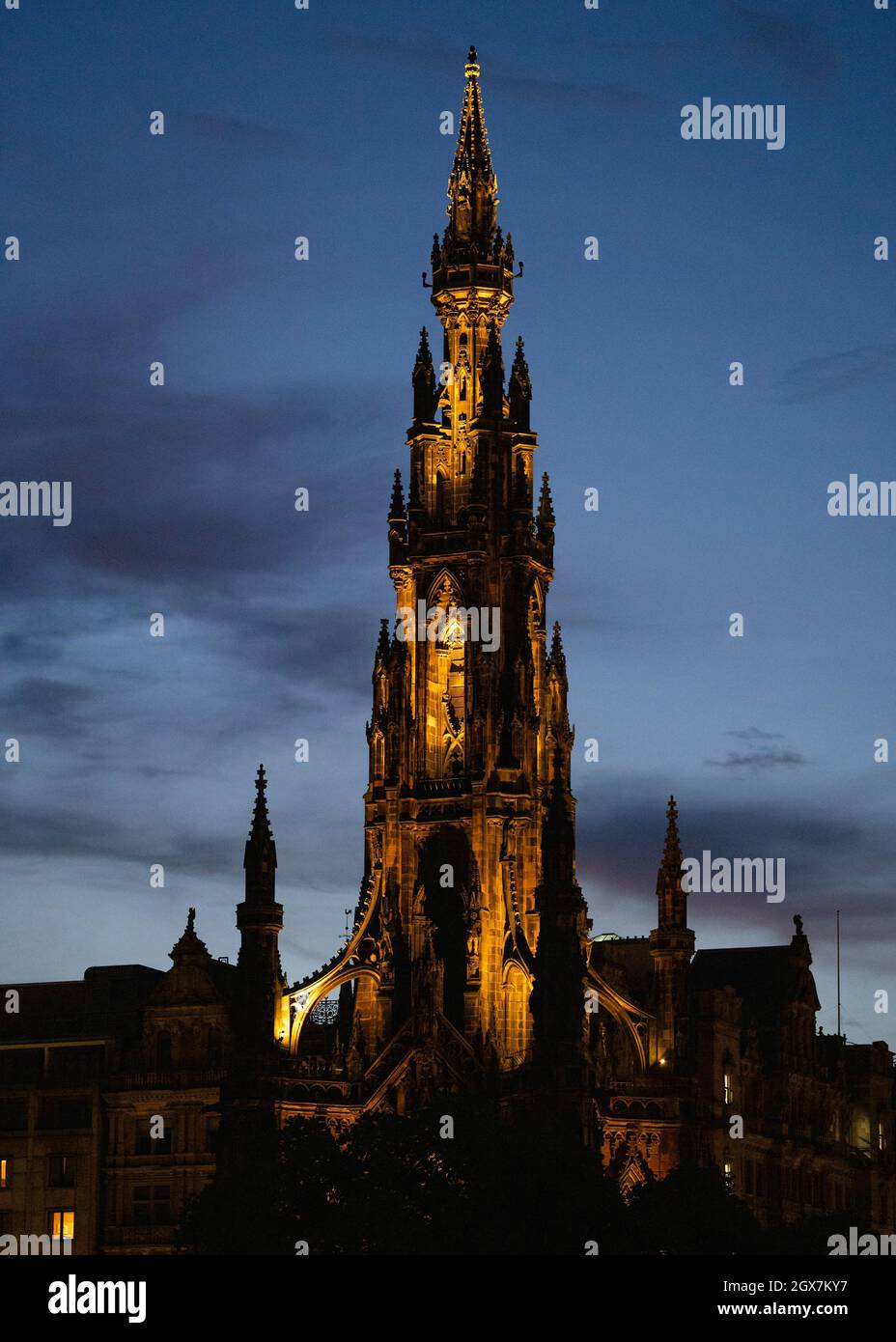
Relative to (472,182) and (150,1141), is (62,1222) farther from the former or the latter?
(472,182)

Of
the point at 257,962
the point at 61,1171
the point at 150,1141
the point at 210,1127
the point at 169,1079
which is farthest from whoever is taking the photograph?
the point at 150,1141

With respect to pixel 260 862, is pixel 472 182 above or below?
above

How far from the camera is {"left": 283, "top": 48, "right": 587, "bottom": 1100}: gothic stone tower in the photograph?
155875mm

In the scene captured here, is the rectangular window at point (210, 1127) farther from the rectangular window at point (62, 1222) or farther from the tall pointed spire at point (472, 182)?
the tall pointed spire at point (472, 182)

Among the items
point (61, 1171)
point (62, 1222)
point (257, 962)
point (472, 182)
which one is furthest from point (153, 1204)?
point (472, 182)

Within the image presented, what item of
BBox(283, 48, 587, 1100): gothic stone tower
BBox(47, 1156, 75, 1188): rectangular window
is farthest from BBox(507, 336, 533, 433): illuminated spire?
BBox(47, 1156, 75, 1188): rectangular window

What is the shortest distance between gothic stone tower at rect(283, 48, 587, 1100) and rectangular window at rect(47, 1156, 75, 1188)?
649 inches

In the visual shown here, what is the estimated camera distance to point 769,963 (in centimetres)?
18688

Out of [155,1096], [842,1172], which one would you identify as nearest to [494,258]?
[155,1096]

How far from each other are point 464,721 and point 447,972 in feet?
37.6

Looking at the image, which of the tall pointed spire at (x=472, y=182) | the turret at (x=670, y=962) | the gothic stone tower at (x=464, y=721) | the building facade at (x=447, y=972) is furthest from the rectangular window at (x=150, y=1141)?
the tall pointed spire at (x=472, y=182)

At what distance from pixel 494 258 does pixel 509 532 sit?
1363 cm

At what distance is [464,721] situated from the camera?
525 feet
